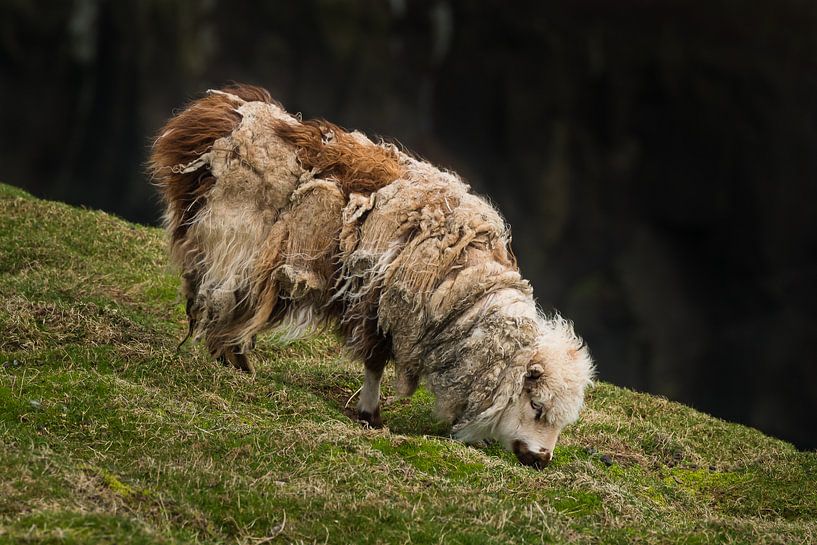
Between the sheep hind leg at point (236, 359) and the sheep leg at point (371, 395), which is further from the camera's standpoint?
the sheep hind leg at point (236, 359)

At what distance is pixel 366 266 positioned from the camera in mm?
7703

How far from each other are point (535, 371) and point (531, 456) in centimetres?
62

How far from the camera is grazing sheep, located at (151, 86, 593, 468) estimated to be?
759 cm

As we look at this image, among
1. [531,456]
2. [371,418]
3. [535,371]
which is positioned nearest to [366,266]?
[371,418]

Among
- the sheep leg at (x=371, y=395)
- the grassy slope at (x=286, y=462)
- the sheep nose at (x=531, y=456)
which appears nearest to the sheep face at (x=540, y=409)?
the sheep nose at (x=531, y=456)

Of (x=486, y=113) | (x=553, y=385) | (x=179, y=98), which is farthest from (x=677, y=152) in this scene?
(x=553, y=385)

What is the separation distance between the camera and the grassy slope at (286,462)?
17.6 ft

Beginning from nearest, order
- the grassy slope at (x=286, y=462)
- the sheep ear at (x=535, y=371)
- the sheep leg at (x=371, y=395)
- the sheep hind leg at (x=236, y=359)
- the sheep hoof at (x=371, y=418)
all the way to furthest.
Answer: the grassy slope at (x=286, y=462), the sheep ear at (x=535, y=371), the sheep leg at (x=371, y=395), the sheep hoof at (x=371, y=418), the sheep hind leg at (x=236, y=359)

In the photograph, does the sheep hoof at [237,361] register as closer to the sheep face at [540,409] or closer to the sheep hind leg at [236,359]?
the sheep hind leg at [236,359]

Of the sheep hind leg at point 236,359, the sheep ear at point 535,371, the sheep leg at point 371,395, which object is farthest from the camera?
the sheep hind leg at point 236,359

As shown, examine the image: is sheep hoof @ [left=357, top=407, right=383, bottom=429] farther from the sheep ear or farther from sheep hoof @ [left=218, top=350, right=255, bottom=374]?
the sheep ear

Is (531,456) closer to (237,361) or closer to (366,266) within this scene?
(366,266)

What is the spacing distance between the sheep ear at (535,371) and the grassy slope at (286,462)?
64cm

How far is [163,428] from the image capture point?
6.38 metres
